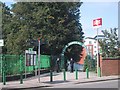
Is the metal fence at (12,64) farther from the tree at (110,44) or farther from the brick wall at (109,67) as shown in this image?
the tree at (110,44)

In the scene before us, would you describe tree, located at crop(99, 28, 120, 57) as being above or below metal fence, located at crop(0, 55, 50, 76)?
above

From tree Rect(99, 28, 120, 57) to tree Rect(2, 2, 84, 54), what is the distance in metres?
5.71

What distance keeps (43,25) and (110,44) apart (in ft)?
31.6

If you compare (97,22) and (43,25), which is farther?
(43,25)

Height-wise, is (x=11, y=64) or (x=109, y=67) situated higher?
(x=11, y=64)

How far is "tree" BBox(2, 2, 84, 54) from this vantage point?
163 ft

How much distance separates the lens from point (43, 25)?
163 ft

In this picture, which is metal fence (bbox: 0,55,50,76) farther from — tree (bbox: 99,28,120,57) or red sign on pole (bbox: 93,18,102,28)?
tree (bbox: 99,28,120,57)

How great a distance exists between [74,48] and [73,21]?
4503 millimetres

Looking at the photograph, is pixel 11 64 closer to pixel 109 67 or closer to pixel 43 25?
pixel 109 67

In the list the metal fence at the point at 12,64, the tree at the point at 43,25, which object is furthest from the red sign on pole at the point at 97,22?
the tree at the point at 43,25

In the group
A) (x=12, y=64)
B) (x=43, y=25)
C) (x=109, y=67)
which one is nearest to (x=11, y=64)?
(x=12, y=64)

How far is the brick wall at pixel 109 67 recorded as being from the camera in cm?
3681

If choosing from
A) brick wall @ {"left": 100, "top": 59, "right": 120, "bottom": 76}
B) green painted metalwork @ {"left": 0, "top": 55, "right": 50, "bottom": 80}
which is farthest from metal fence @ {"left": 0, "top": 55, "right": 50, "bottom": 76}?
brick wall @ {"left": 100, "top": 59, "right": 120, "bottom": 76}
